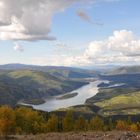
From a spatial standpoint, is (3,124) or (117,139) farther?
(3,124)

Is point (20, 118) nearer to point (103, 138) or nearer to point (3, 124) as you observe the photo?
point (3, 124)

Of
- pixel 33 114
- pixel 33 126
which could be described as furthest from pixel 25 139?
pixel 33 114

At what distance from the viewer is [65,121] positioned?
144500mm

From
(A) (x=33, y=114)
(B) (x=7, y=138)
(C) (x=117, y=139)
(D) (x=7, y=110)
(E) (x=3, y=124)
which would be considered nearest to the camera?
(C) (x=117, y=139)

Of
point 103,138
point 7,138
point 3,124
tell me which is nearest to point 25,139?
point 7,138

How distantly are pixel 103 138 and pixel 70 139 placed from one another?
13.7 ft

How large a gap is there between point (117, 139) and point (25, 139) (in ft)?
36.6

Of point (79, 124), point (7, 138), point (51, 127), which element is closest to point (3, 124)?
point (51, 127)

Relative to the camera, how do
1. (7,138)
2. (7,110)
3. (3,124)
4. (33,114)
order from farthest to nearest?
1. (33,114)
2. (7,110)
3. (3,124)
4. (7,138)

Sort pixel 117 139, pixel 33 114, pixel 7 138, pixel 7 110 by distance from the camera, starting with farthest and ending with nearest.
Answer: pixel 33 114 < pixel 7 110 < pixel 7 138 < pixel 117 139

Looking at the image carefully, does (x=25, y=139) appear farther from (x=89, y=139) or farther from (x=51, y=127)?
(x=51, y=127)

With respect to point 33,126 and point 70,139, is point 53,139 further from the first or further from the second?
point 33,126

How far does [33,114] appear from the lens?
507 feet

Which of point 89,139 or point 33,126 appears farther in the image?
point 33,126
